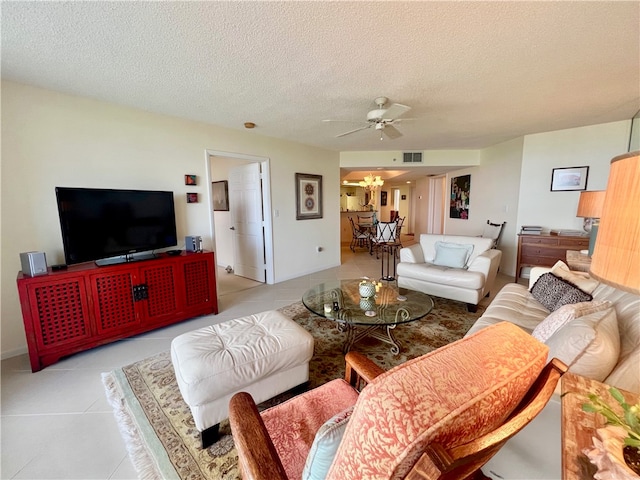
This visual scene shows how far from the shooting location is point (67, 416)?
1661 millimetres

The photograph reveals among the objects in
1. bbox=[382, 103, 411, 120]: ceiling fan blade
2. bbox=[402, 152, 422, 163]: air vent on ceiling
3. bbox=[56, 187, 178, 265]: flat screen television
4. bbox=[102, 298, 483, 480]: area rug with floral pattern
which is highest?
bbox=[402, 152, 422, 163]: air vent on ceiling

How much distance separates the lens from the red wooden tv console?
6.84 ft

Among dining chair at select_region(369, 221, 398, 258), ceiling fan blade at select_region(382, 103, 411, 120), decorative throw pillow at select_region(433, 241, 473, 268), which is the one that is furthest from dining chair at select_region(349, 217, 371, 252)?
ceiling fan blade at select_region(382, 103, 411, 120)

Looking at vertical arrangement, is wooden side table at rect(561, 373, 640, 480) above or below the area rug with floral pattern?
above

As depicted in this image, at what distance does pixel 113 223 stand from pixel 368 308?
8.20ft

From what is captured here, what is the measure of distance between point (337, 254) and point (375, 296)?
9.91 feet

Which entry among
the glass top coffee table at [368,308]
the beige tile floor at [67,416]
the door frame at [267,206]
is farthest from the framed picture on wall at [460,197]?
the beige tile floor at [67,416]

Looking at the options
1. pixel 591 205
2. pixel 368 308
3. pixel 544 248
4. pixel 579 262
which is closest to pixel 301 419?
pixel 368 308

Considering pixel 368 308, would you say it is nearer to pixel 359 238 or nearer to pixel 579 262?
pixel 579 262

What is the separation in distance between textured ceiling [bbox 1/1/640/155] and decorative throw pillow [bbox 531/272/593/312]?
5.52ft

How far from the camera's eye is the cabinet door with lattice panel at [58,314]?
2.05 meters

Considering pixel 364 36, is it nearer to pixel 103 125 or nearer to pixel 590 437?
pixel 590 437

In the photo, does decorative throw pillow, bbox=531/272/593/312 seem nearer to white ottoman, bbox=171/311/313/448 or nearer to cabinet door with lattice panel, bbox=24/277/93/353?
white ottoman, bbox=171/311/313/448

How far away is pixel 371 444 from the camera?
1.68 ft
